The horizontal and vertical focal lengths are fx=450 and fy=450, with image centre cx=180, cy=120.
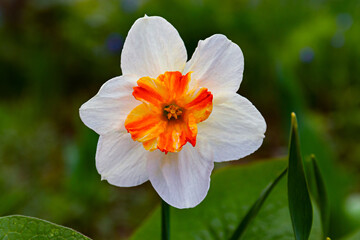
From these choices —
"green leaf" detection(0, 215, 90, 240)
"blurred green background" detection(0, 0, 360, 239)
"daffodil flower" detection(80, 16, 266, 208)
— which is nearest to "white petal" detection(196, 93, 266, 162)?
"daffodil flower" detection(80, 16, 266, 208)

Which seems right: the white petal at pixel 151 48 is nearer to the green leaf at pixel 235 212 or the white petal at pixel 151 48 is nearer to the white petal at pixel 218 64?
the white petal at pixel 218 64

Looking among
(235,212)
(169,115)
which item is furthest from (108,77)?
(169,115)

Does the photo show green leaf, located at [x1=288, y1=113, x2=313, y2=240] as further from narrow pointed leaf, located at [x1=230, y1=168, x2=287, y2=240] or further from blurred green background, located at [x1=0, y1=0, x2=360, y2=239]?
blurred green background, located at [x1=0, y1=0, x2=360, y2=239]

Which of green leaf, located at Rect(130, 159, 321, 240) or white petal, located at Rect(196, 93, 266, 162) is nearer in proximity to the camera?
white petal, located at Rect(196, 93, 266, 162)

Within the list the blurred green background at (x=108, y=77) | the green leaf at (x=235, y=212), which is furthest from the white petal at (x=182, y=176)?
the blurred green background at (x=108, y=77)

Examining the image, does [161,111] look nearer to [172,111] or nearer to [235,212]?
[172,111]
